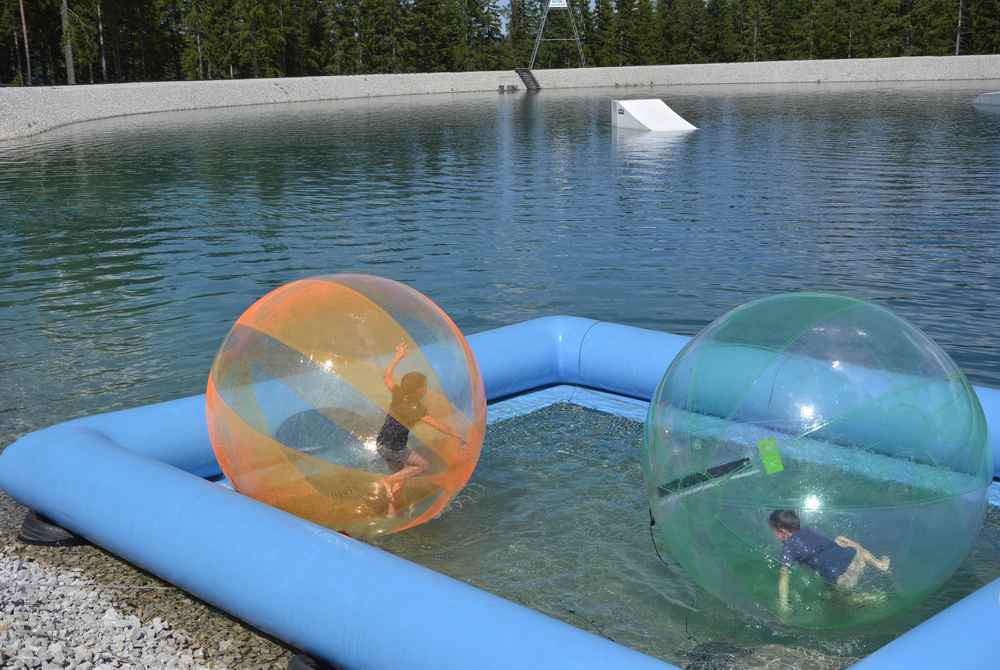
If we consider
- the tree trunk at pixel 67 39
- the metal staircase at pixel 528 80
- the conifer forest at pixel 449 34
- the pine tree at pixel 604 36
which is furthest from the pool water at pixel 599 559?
the pine tree at pixel 604 36

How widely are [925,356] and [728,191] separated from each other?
12091mm

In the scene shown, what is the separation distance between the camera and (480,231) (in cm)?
1303

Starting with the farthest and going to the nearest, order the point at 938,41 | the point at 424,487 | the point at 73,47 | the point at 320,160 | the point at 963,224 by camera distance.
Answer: the point at 938,41 → the point at 73,47 → the point at 320,160 → the point at 963,224 → the point at 424,487

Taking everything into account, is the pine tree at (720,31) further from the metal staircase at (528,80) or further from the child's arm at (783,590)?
the child's arm at (783,590)

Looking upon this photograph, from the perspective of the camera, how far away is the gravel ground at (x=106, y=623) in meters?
3.73

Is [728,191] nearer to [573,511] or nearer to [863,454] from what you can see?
[573,511]

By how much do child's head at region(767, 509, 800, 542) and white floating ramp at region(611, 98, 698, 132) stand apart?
22.4 meters

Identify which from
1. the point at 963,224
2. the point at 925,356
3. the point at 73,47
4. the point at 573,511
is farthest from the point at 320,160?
the point at 73,47

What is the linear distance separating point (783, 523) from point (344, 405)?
1631 millimetres

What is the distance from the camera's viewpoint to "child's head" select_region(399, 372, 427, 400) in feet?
13.5

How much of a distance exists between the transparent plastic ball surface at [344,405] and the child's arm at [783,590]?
139 cm

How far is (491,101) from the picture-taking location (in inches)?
1608

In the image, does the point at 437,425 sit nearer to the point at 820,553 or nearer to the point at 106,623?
the point at 106,623

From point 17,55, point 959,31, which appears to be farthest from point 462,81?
point 959,31
